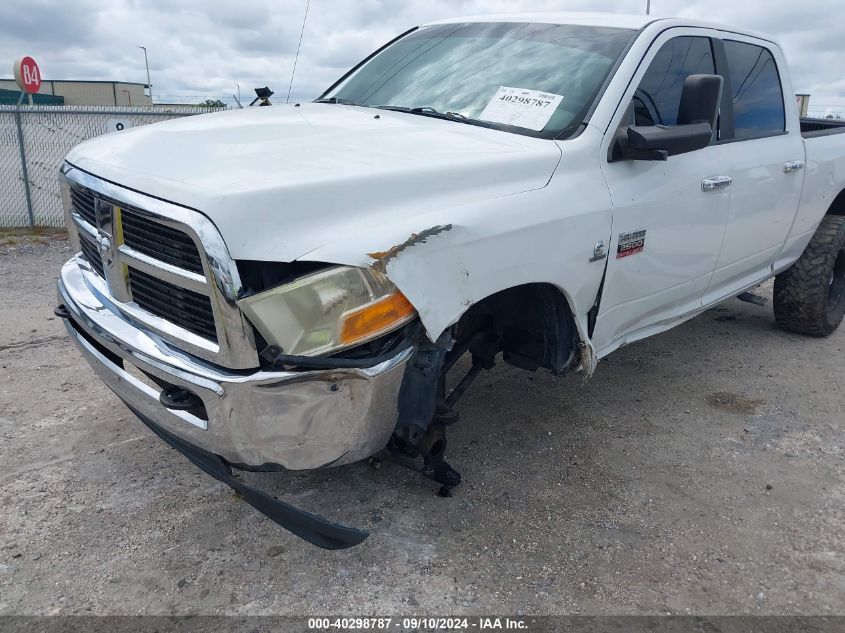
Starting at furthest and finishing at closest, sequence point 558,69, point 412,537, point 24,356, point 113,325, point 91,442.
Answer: point 24,356
point 91,442
point 558,69
point 412,537
point 113,325

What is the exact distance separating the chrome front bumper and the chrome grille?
0.06m

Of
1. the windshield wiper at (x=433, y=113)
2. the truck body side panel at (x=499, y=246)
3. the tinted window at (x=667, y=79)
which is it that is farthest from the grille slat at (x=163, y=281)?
the tinted window at (x=667, y=79)

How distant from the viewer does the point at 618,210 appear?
2.93 metres

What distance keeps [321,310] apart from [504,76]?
1751mm

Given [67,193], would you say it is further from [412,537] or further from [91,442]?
[412,537]

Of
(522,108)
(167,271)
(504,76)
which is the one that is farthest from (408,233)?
(504,76)

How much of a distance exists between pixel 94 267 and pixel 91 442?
103cm

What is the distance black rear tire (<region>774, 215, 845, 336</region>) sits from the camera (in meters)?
4.99

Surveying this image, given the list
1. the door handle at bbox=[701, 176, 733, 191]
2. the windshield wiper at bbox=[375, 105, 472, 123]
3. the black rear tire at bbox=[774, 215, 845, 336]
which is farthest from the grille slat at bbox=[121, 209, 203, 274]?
the black rear tire at bbox=[774, 215, 845, 336]

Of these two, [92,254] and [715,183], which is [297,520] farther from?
[715,183]

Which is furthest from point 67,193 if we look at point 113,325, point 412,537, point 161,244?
point 412,537

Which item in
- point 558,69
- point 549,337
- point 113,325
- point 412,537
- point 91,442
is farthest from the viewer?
point 91,442

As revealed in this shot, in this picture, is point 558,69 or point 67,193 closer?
point 67,193

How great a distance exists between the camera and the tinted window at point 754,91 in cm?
399
